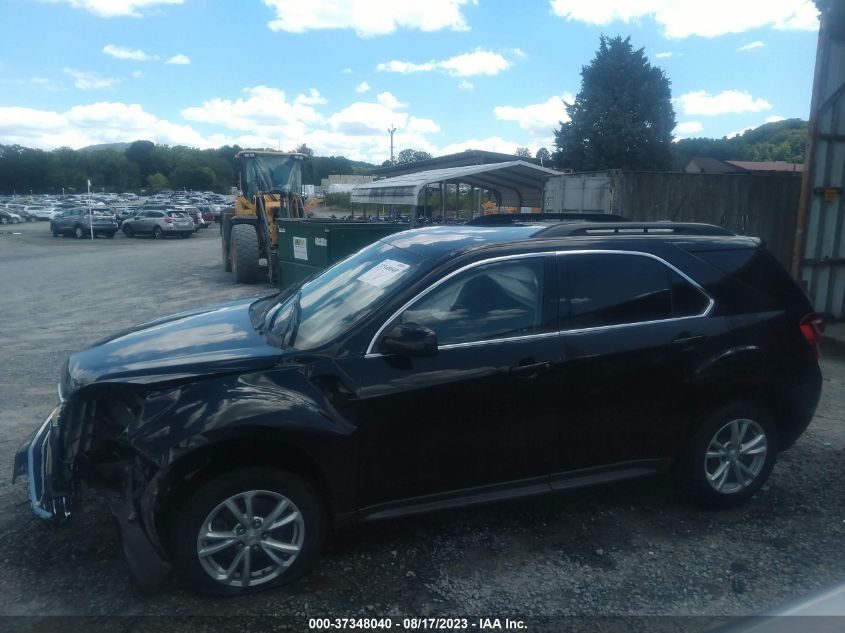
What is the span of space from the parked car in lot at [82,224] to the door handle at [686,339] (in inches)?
1326

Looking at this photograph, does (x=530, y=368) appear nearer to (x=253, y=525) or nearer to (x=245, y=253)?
(x=253, y=525)

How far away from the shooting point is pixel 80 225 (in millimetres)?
32844

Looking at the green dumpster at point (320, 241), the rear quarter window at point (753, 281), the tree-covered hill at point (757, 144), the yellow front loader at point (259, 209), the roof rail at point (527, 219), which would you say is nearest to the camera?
the rear quarter window at point (753, 281)

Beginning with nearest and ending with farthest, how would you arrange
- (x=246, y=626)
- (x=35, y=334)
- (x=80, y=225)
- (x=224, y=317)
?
(x=246, y=626) → (x=224, y=317) → (x=35, y=334) → (x=80, y=225)

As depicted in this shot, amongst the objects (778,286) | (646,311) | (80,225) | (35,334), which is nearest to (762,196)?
(778,286)

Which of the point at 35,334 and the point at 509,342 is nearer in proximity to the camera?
the point at 509,342

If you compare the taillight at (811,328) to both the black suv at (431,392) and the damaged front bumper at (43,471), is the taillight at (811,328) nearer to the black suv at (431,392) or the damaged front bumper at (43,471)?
the black suv at (431,392)

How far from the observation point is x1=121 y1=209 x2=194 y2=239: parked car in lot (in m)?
32.8

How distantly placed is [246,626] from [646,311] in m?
2.73

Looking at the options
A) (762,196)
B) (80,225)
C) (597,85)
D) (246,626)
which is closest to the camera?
(246,626)

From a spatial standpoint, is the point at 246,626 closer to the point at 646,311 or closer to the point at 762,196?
the point at 646,311

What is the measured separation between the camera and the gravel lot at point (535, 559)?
3254 millimetres

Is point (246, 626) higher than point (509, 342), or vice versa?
point (509, 342)

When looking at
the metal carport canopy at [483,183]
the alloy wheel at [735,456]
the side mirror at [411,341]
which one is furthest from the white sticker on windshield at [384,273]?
the metal carport canopy at [483,183]
